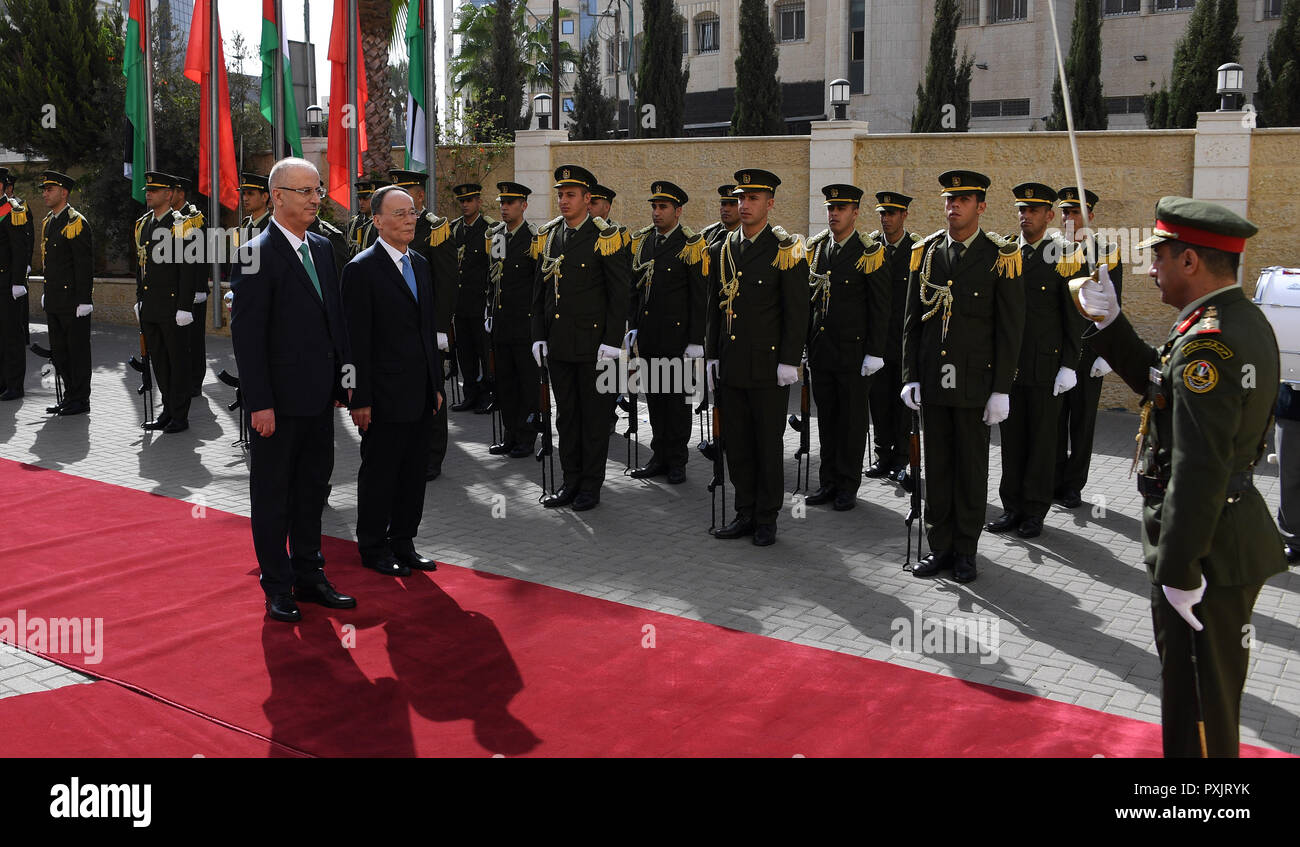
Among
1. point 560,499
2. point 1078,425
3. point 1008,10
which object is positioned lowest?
point 560,499

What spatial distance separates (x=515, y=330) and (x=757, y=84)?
22.1 meters

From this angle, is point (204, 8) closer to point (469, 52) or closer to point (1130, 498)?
point (1130, 498)

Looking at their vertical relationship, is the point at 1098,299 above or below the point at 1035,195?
below

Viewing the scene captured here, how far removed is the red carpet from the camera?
4348mm

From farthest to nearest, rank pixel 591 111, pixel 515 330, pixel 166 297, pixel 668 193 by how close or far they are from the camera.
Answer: pixel 591 111
pixel 166 297
pixel 515 330
pixel 668 193

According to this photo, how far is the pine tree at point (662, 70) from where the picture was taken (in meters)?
31.0

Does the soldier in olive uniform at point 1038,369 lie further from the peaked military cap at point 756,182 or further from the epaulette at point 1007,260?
the peaked military cap at point 756,182

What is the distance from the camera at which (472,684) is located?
4.92 meters

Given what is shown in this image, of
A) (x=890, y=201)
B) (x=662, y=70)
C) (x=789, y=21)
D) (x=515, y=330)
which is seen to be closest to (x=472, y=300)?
(x=515, y=330)

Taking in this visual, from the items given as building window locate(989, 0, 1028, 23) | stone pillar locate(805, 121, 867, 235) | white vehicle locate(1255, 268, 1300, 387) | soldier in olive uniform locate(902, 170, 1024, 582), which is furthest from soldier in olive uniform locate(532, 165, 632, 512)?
building window locate(989, 0, 1028, 23)

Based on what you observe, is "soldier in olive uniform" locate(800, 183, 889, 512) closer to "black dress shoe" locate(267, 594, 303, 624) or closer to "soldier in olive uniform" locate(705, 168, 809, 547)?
"soldier in olive uniform" locate(705, 168, 809, 547)

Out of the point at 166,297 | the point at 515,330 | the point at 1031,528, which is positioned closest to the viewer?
the point at 1031,528

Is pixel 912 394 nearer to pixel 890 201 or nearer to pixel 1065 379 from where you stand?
pixel 1065 379

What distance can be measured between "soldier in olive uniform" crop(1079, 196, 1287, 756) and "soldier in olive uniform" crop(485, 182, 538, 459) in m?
6.37
